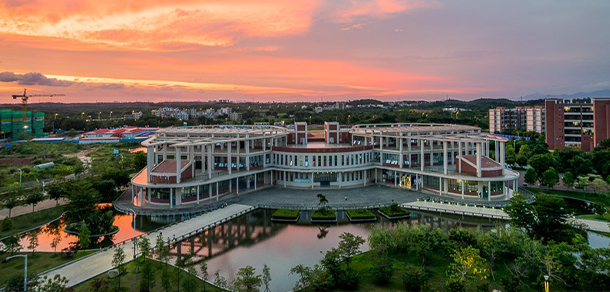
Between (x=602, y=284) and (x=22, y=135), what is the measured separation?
120m

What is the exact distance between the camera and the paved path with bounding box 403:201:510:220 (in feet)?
105

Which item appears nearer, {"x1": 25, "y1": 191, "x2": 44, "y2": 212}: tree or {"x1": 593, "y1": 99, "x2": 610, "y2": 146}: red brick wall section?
{"x1": 25, "y1": 191, "x2": 44, "y2": 212}: tree

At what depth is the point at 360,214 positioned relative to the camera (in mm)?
32531

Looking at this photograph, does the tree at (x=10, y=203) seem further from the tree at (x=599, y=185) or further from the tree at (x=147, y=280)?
the tree at (x=599, y=185)

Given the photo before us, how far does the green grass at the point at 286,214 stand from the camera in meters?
32.5

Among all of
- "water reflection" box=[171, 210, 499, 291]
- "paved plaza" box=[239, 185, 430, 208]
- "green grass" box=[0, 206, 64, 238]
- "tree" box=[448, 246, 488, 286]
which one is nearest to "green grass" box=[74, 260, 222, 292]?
"water reflection" box=[171, 210, 499, 291]

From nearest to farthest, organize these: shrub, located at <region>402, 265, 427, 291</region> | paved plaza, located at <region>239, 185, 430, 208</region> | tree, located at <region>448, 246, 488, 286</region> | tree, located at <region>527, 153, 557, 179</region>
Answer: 1. tree, located at <region>448, 246, 488, 286</region>
2. shrub, located at <region>402, 265, 427, 291</region>
3. paved plaza, located at <region>239, 185, 430, 208</region>
4. tree, located at <region>527, 153, 557, 179</region>

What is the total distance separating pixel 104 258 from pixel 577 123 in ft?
272

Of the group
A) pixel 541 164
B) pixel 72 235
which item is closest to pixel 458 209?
pixel 541 164

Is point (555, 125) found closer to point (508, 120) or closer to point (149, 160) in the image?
point (508, 120)

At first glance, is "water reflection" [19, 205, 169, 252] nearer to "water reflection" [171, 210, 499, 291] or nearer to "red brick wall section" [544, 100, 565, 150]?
"water reflection" [171, 210, 499, 291]

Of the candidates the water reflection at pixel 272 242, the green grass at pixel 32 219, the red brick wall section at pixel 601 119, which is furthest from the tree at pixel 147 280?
the red brick wall section at pixel 601 119

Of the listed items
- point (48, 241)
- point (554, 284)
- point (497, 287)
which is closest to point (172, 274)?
point (48, 241)

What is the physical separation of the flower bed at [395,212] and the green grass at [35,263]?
79.8 feet
